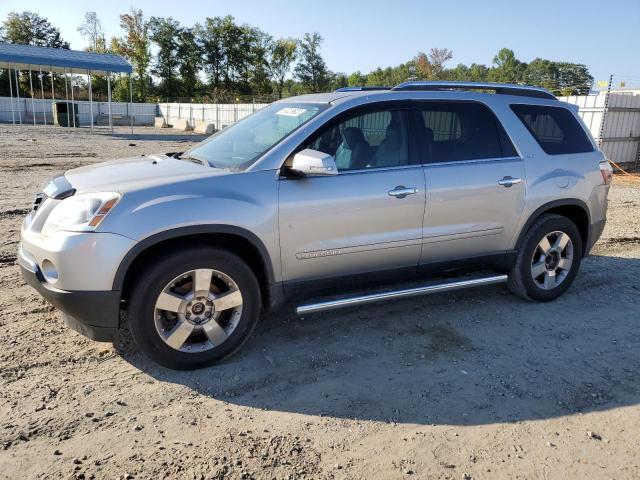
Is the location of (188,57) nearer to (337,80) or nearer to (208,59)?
(208,59)

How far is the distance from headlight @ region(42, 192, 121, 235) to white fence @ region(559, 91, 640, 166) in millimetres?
15475

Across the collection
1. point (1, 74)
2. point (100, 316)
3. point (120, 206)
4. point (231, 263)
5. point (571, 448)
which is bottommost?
point (571, 448)

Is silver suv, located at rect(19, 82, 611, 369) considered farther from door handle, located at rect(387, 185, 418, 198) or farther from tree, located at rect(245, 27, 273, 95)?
tree, located at rect(245, 27, 273, 95)

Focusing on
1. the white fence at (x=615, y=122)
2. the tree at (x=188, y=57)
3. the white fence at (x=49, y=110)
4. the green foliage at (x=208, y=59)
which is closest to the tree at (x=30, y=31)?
the green foliage at (x=208, y=59)

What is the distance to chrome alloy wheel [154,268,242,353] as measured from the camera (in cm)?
355

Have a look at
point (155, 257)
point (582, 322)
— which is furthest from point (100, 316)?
point (582, 322)

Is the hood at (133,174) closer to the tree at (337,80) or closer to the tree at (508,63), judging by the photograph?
the tree at (337,80)

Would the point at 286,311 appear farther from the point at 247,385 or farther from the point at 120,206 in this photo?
the point at 120,206

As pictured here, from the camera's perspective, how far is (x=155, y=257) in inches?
A: 139

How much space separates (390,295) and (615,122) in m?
14.7

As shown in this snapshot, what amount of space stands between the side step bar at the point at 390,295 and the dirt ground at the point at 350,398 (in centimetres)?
35

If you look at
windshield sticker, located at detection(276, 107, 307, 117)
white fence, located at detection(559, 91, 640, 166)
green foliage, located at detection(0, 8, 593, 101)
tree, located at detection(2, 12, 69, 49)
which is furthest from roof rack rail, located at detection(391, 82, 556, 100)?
tree, located at detection(2, 12, 69, 49)

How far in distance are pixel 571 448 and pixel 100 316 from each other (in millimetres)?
2899

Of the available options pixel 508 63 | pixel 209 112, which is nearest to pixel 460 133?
pixel 209 112
